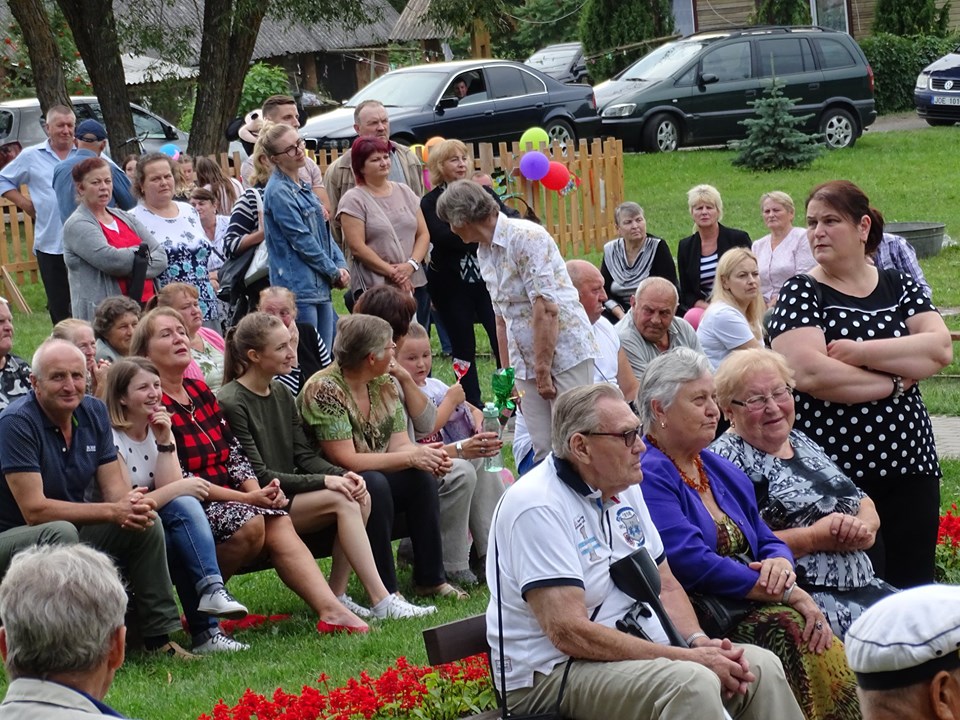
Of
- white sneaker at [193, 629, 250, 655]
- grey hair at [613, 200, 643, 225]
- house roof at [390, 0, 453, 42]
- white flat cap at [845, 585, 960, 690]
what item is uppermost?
house roof at [390, 0, 453, 42]

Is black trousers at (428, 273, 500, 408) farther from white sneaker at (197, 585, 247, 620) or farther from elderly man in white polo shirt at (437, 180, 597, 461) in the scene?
white sneaker at (197, 585, 247, 620)

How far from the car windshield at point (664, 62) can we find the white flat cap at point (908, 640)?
22.3 meters

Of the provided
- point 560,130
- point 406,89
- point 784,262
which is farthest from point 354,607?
point 560,130

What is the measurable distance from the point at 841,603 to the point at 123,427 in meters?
3.28

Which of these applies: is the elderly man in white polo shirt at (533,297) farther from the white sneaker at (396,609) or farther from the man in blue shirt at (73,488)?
the man in blue shirt at (73,488)

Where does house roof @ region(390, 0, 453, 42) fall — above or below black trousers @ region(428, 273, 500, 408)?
above

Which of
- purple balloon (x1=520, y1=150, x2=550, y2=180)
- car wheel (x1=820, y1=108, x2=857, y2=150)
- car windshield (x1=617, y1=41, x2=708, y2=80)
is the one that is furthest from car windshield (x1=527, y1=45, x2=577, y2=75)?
purple balloon (x1=520, y1=150, x2=550, y2=180)

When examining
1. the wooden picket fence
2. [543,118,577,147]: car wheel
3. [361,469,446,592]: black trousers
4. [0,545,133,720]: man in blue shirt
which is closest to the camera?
[0,545,133,720]: man in blue shirt

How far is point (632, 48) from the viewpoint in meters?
35.8

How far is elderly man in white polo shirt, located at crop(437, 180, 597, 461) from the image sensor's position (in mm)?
8305

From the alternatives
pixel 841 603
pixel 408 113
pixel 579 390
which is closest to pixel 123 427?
pixel 579 390

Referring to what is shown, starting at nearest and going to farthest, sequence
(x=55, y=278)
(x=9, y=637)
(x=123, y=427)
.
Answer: (x=9, y=637) → (x=123, y=427) → (x=55, y=278)

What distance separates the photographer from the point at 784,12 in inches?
1377

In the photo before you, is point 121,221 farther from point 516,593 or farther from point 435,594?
point 516,593
